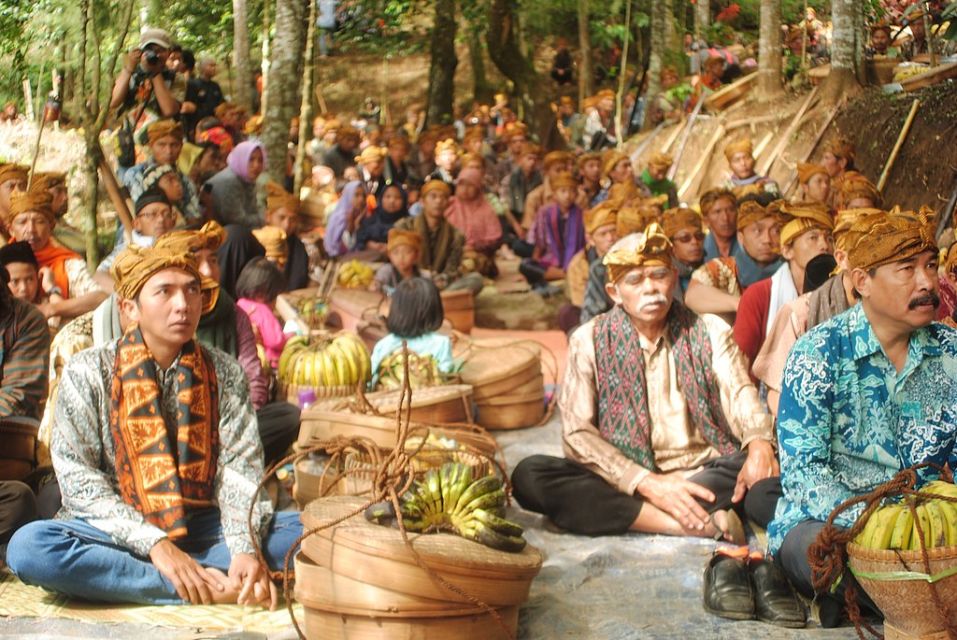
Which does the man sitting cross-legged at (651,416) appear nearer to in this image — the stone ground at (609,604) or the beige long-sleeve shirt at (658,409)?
the beige long-sleeve shirt at (658,409)

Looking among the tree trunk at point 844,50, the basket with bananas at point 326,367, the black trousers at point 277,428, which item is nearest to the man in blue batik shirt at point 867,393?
the black trousers at point 277,428

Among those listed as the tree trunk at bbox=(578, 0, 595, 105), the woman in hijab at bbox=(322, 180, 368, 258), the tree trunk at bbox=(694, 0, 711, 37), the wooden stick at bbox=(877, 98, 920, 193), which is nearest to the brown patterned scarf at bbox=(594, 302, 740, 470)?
the wooden stick at bbox=(877, 98, 920, 193)

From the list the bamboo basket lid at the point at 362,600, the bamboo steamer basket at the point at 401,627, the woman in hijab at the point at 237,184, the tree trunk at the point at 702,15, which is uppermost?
the tree trunk at the point at 702,15

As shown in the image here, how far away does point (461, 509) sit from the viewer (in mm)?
4000

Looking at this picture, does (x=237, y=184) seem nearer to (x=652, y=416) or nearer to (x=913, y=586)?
(x=652, y=416)

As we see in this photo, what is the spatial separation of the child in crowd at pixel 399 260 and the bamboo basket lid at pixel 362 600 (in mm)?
5092

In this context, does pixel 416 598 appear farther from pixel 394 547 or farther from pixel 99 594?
pixel 99 594

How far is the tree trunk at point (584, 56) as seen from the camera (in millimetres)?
14117

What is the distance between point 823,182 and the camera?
9266 millimetres

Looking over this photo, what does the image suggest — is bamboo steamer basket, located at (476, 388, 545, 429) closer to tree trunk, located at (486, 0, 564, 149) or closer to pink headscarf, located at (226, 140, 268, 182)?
pink headscarf, located at (226, 140, 268, 182)

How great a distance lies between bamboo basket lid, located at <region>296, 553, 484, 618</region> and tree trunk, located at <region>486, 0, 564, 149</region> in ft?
33.0

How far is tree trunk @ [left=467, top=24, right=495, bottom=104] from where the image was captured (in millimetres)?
12917

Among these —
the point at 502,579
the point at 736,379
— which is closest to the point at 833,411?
the point at 736,379

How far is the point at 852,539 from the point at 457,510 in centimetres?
123
